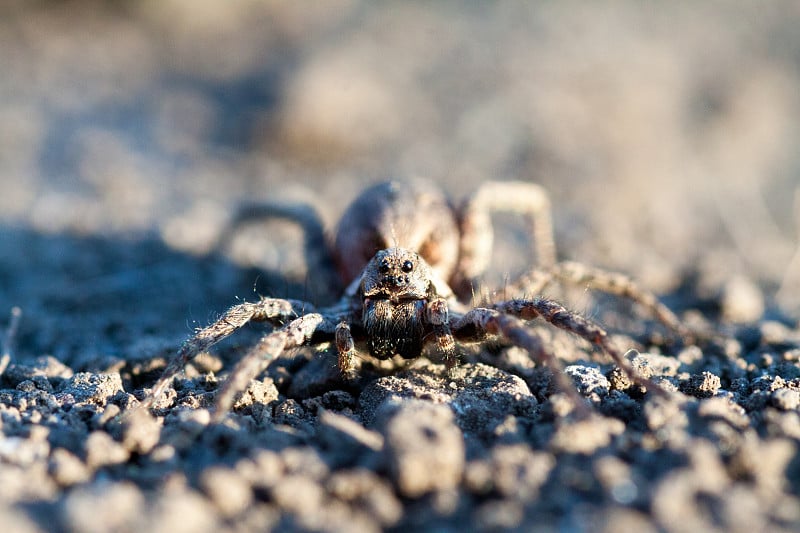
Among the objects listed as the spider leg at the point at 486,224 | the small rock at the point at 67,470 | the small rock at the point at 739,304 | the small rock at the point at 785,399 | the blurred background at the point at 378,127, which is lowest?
the small rock at the point at 785,399

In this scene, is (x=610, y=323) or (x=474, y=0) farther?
(x=474, y=0)

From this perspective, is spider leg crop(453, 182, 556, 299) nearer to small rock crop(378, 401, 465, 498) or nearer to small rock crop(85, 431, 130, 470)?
small rock crop(378, 401, 465, 498)

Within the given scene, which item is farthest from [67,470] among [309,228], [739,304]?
[739,304]

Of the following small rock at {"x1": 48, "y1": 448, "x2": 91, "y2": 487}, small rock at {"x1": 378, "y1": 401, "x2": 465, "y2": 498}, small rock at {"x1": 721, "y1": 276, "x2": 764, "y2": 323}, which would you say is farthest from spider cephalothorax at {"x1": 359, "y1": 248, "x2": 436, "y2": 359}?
small rock at {"x1": 721, "y1": 276, "x2": 764, "y2": 323}

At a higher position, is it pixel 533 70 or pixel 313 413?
pixel 533 70

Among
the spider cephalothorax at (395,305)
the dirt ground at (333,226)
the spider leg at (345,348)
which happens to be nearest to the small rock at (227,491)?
the dirt ground at (333,226)

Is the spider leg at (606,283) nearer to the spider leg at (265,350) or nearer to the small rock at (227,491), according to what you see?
the spider leg at (265,350)

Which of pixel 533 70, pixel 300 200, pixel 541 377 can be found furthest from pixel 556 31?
pixel 541 377

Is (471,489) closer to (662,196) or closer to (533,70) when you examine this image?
(662,196)
